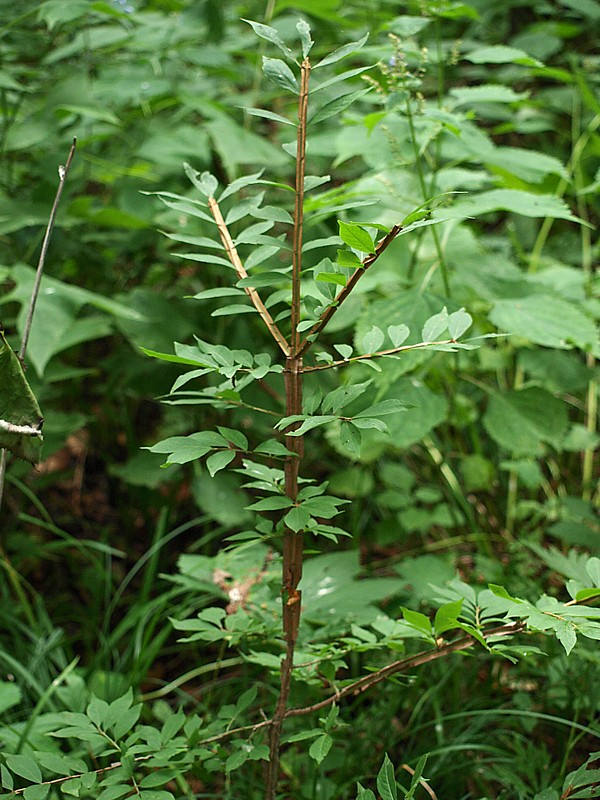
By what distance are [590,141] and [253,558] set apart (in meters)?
1.33

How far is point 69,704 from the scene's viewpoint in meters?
1.15

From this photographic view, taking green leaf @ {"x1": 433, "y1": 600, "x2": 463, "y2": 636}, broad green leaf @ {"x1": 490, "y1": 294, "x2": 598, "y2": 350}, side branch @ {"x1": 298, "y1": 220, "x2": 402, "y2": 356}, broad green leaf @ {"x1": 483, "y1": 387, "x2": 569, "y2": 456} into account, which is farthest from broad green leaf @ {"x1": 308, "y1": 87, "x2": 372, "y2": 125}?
broad green leaf @ {"x1": 483, "y1": 387, "x2": 569, "y2": 456}

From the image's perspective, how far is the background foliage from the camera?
110 centimetres

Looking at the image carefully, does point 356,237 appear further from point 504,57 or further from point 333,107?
point 504,57

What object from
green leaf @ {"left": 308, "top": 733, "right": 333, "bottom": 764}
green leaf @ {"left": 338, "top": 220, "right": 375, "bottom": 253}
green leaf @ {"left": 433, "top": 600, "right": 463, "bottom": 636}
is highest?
green leaf @ {"left": 338, "top": 220, "right": 375, "bottom": 253}

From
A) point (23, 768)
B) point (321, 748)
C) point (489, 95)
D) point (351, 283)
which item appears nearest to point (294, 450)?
point (351, 283)

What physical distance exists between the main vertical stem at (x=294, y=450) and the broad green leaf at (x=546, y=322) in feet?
1.99

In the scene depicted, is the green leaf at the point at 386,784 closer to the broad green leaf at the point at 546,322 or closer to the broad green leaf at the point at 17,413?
the broad green leaf at the point at 17,413

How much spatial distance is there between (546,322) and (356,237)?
75cm

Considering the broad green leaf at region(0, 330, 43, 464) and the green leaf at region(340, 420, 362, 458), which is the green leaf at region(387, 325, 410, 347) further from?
the broad green leaf at region(0, 330, 43, 464)

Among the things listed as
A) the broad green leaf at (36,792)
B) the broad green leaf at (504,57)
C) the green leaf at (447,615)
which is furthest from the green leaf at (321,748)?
the broad green leaf at (504,57)

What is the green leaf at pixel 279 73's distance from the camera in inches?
28.6

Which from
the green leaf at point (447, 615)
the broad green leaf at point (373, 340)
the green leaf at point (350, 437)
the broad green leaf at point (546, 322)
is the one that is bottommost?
the green leaf at point (447, 615)

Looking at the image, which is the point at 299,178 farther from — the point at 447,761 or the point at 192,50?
the point at 192,50
